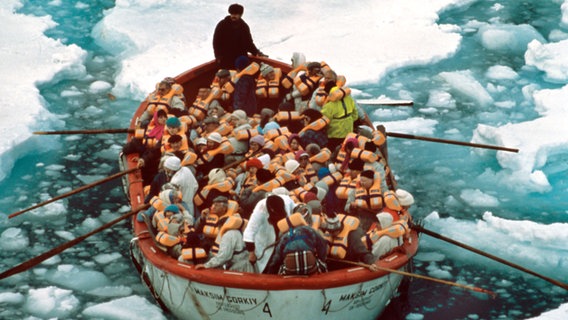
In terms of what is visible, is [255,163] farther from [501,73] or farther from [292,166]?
[501,73]

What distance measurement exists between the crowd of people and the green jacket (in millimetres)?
10

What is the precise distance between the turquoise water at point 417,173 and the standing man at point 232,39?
1717 millimetres

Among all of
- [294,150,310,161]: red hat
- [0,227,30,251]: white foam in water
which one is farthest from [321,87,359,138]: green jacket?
[0,227,30,251]: white foam in water

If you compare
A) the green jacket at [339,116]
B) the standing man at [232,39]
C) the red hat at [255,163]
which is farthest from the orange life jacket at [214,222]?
the standing man at [232,39]

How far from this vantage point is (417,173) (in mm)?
10117

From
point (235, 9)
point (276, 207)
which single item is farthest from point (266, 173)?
point (235, 9)

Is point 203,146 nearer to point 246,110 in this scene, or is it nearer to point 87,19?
point 246,110

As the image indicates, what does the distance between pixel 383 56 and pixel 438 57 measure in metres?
0.79

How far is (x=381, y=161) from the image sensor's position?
8.40m

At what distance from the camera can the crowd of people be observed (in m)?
6.89

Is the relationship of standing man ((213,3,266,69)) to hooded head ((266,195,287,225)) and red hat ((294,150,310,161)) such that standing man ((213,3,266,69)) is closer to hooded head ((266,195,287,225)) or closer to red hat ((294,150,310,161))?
red hat ((294,150,310,161))

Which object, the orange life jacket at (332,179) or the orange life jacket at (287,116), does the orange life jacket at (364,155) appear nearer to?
the orange life jacket at (332,179)

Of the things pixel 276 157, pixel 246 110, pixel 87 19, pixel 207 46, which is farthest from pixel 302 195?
pixel 87 19

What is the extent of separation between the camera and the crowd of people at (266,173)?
689 centimetres
